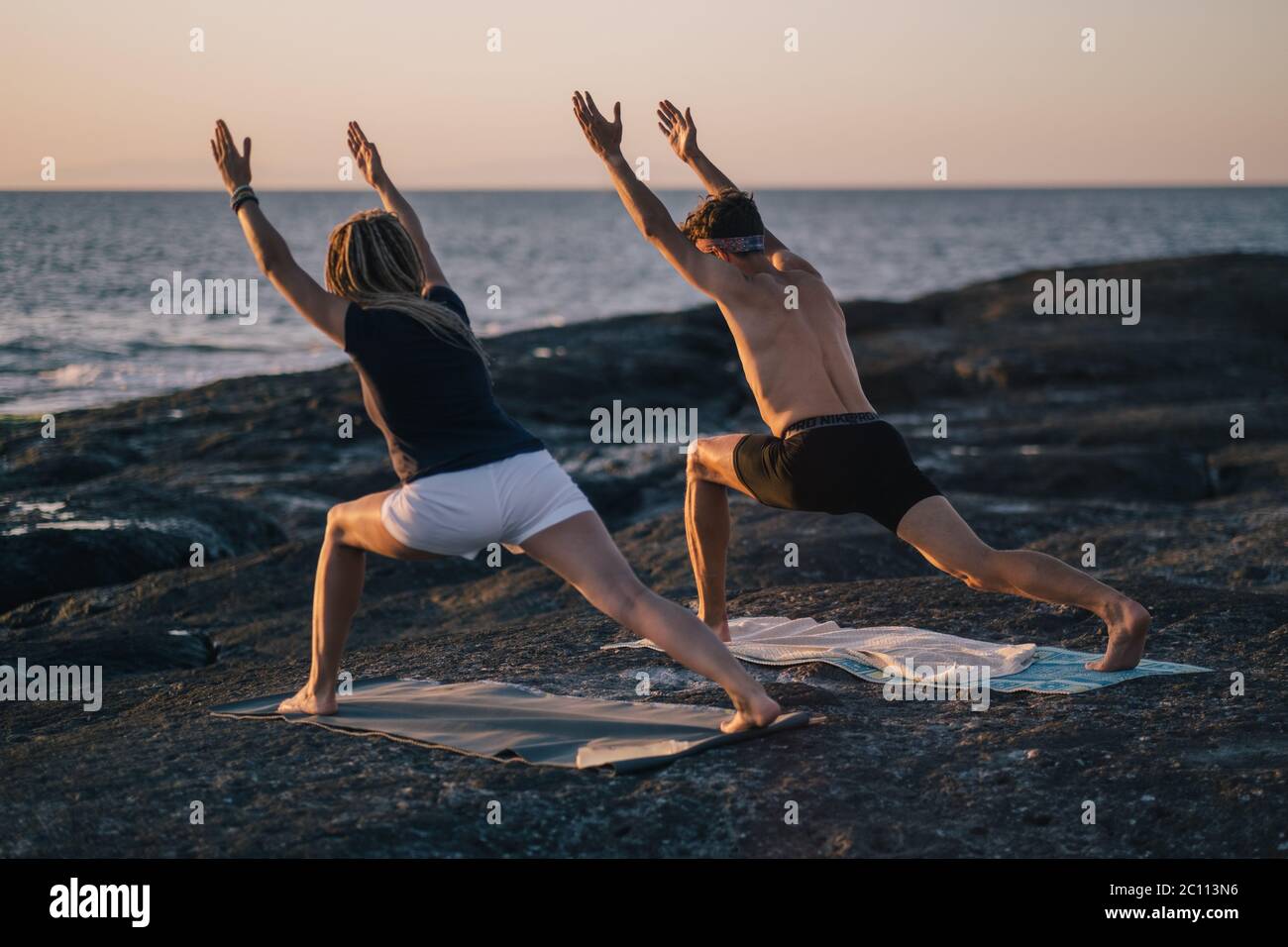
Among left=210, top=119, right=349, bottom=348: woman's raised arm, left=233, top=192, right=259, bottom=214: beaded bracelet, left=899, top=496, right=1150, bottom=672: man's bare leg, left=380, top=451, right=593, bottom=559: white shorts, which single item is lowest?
left=899, top=496, right=1150, bottom=672: man's bare leg

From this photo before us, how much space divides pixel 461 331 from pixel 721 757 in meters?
1.80

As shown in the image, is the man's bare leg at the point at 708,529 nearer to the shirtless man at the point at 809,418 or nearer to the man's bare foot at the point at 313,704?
the shirtless man at the point at 809,418

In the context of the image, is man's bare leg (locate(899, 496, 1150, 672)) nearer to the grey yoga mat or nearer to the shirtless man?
the shirtless man

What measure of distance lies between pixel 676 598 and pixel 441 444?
4.35m

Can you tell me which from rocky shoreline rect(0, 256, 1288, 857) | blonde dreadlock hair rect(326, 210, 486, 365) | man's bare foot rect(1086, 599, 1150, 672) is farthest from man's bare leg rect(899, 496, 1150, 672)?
blonde dreadlock hair rect(326, 210, 486, 365)

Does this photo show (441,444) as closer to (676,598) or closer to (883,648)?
(883,648)

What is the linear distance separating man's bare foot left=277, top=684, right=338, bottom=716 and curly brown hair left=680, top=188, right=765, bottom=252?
2.53m

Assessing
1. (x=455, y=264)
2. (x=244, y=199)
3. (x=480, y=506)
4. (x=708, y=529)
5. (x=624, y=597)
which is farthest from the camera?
(x=455, y=264)

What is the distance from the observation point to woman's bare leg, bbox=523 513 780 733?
4.99 m

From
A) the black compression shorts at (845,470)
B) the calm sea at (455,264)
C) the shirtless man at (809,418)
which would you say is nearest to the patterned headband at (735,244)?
the shirtless man at (809,418)

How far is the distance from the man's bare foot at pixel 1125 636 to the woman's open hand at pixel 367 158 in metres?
3.63

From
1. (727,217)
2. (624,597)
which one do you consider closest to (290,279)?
(624,597)

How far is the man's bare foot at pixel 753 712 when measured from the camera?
521 cm

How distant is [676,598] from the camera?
9133 mm
